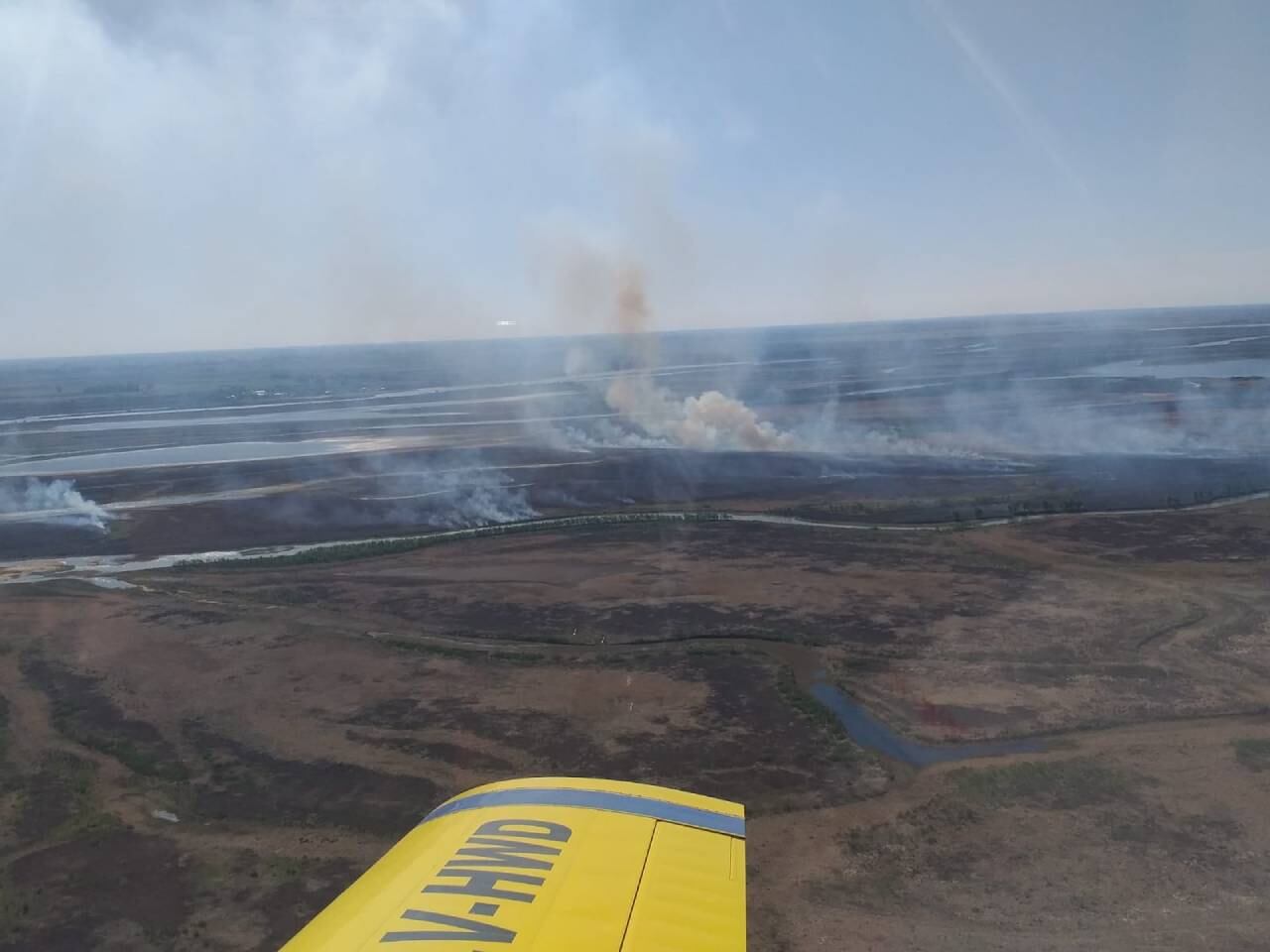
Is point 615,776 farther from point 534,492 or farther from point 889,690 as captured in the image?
point 534,492

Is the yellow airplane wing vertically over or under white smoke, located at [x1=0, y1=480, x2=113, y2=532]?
over

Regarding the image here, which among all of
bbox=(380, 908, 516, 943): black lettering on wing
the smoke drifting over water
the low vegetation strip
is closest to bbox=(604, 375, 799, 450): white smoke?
the smoke drifting over water

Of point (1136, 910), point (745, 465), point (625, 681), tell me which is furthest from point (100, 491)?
point (1136, 910)

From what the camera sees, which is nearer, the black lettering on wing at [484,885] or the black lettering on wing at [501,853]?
the black lettering on wing at [484,885]

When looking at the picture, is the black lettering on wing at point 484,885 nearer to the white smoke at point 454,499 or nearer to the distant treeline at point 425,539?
the distant treeline at point 425,539

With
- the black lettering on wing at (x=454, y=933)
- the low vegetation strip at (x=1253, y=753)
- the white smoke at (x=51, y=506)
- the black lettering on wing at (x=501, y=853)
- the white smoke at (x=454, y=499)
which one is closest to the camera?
the black lettering on wing at (x=454, y=933)

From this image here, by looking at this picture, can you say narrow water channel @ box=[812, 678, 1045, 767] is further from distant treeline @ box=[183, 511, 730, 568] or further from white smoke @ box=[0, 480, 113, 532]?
white smoke @ box=[0, 480, 113, 532]

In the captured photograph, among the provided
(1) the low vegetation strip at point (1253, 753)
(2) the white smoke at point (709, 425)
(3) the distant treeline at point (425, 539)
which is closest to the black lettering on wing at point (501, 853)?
(1) the low vegetation strip at point (1253, 753)

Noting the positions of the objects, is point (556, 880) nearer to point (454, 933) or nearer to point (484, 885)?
point (484, 885)
